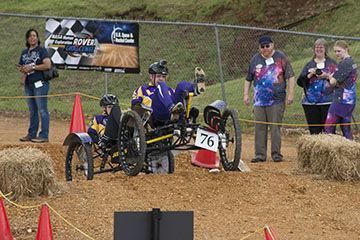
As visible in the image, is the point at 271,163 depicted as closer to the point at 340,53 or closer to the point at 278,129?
the point at 278,129

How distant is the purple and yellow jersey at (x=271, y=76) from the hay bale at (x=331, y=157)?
1905 millimetres

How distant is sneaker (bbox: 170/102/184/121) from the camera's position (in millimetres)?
12578

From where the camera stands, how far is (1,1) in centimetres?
3528

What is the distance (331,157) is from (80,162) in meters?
3.52

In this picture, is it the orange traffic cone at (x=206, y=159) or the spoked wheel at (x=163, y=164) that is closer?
the spoked wheel at (x=163, y=164)

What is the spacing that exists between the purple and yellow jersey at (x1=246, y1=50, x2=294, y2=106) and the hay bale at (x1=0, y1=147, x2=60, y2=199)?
511 centimetres

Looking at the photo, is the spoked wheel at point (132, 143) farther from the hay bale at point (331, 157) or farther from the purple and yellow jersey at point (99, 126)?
the hay bale at point (331, 157)

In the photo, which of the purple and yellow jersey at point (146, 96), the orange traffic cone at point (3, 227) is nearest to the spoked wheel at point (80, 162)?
the purple and yellow jersey at point (146, 96)

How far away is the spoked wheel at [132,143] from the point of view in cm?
1252

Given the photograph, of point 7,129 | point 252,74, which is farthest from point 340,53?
point 7,129

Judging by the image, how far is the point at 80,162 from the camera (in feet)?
46.1

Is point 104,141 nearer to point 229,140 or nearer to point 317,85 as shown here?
point 229,140

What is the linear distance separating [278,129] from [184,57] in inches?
346

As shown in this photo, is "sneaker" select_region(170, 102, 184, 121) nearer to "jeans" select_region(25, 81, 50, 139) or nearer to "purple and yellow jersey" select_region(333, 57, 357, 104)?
"purple and yellow jersey" select_region(333, 57, 357, 104)
